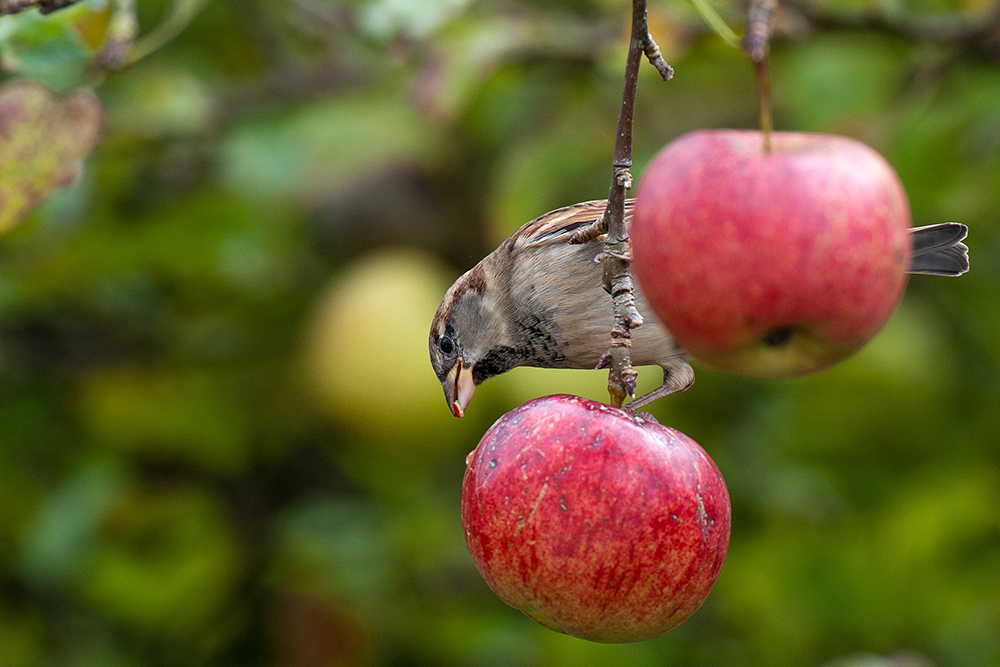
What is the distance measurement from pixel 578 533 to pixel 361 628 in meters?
1.62

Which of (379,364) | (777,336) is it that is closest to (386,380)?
(379,364)

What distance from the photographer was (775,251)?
600 millimetres

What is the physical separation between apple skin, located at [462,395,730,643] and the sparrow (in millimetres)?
247

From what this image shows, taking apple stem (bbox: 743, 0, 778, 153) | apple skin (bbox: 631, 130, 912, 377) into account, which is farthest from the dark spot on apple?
apple stem (bbox: 743, 0, 778, 153)

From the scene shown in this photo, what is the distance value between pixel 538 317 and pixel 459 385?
0.42 ft

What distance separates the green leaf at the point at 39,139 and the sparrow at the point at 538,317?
427mm

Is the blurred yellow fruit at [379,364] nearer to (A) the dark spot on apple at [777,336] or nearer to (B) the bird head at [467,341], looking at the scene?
(B) the bird head at [467,341]

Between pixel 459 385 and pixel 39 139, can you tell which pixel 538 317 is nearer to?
pixel 459 385

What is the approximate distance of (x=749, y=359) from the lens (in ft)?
2.08

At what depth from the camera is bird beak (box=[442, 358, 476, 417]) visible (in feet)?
4.03

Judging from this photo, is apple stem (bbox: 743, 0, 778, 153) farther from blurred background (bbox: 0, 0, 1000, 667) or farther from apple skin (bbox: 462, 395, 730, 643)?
blurred background (bbox: 0, 0, 1000, 667)

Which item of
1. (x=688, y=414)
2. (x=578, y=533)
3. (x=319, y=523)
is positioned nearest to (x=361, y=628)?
(x=319, y=523)

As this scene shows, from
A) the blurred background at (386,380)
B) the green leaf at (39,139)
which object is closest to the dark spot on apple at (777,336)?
the green leaf at (39,139)

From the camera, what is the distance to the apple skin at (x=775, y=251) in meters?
0.60
